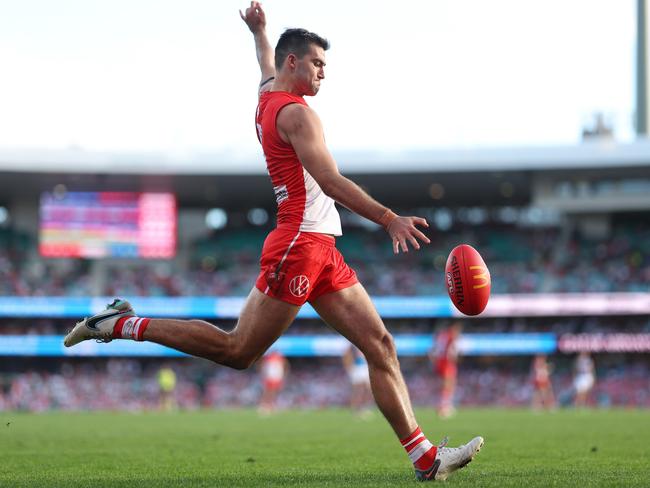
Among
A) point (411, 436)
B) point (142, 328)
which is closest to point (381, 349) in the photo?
point (411, 436)

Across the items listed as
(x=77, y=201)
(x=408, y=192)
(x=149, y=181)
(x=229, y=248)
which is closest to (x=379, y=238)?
(x=408, y=192)

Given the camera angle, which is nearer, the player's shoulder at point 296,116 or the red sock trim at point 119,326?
the player's shoulder at point 296,116

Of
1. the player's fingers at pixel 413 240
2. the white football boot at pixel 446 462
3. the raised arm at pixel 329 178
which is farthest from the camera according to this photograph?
the white football boot at pixel 446 462

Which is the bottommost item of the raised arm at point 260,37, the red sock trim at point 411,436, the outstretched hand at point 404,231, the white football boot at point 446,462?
the white football boot at point 446,462

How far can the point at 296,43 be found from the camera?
607 cm

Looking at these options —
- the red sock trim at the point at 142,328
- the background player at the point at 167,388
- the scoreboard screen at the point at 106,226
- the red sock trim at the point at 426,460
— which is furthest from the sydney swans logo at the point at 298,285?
the scoreboard screen at the point at 106,226

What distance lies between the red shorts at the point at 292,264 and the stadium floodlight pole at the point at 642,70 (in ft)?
143

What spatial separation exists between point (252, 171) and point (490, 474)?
34.5m

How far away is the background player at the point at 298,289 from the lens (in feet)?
19.3

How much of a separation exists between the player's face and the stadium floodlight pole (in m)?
43.2

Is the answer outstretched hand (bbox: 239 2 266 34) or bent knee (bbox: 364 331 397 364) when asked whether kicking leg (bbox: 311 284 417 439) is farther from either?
outstretched hand (bbox: 239 2 266 34)

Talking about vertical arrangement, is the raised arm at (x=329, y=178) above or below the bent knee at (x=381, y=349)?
above

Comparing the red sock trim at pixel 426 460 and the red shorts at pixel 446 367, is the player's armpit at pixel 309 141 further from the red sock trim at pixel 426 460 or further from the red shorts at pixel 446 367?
the red shorts at pixel 446 367

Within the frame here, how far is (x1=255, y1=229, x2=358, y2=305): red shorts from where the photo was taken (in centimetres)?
586
